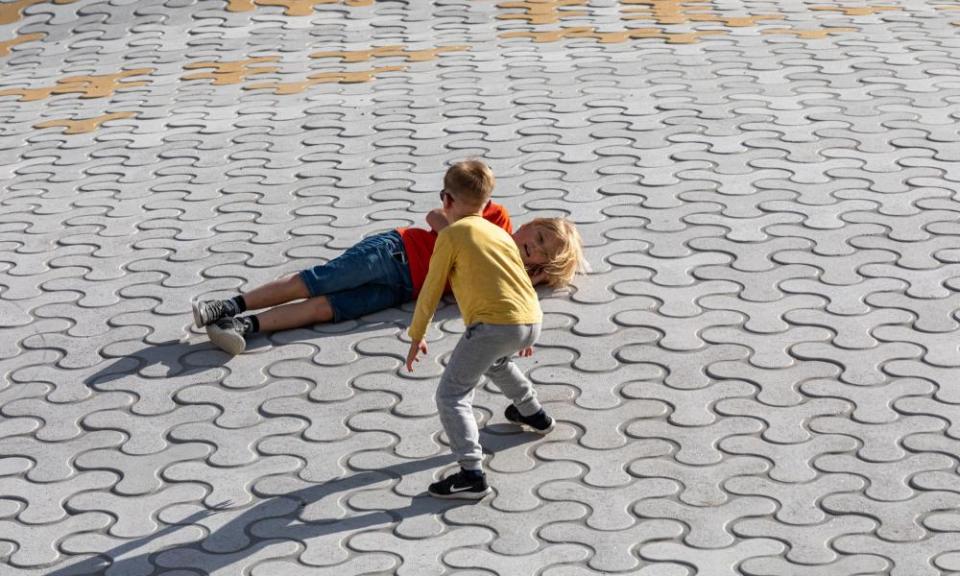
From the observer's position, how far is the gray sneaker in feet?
19.0

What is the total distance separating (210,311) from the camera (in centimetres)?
590

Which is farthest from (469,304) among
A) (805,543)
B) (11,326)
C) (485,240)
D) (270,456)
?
(11,326)

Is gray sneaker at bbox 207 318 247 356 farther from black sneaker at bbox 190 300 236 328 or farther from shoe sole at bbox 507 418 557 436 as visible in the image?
shoe sole at bbox 507 418 557 436

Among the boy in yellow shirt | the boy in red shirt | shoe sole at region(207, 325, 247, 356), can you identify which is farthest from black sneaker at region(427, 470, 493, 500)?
the boy in red shirt

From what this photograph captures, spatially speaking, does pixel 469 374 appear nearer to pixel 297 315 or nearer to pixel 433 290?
pixel 433 290

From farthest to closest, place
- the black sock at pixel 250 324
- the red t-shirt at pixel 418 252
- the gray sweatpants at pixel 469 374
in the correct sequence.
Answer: the red t-shirt at pixel 418 252 → the black sock at pixel 250 324 → the gray sweatpants at pixel 469 374

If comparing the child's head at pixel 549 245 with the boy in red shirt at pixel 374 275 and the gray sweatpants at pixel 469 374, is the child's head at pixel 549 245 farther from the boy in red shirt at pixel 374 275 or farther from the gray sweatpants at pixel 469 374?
the gray sweatpants at pixel 469 374

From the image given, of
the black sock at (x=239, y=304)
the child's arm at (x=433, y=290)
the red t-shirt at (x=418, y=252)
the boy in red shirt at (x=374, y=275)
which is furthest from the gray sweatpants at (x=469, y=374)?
the black sock at (x=239, y=304)

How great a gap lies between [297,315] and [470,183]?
1715 mm

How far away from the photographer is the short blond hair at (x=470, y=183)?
462 centimetres

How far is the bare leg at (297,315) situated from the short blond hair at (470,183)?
5.31 ft

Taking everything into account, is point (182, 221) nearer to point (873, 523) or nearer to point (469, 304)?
point (469, 304)

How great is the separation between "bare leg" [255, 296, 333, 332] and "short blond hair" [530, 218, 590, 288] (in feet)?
3.33

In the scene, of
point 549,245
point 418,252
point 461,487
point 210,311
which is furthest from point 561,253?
point 461,487
